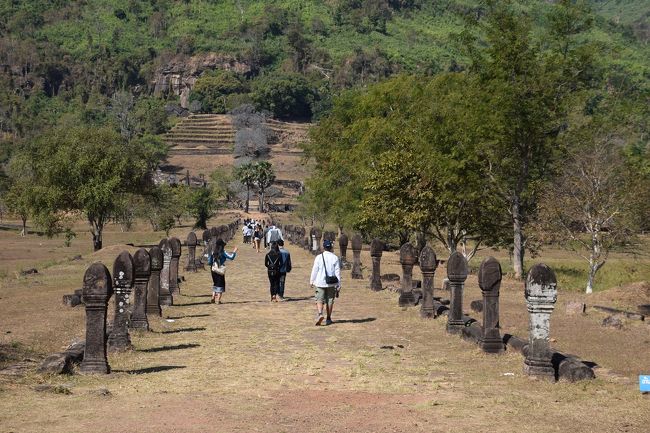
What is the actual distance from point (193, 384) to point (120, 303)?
2.94 m

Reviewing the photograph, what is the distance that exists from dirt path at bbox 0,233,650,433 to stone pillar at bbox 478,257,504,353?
0.67ft

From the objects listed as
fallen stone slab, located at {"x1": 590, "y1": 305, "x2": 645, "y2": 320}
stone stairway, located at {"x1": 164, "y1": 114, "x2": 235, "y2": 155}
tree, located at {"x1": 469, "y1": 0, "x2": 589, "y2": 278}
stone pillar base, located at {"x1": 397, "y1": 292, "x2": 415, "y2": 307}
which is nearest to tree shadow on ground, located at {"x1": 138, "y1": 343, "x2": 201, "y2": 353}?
stone pillar base, located at {"x1": 397, "y1": 292, "x2": 415, "y2": 307}

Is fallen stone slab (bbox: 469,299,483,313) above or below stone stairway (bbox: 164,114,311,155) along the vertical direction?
below

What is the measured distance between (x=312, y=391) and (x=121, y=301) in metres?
4.18

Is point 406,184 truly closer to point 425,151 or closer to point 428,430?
point 425,151

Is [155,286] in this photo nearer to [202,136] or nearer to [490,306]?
[490,306]

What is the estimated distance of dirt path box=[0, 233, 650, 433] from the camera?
8.68 metres

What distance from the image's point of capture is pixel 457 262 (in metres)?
14.9

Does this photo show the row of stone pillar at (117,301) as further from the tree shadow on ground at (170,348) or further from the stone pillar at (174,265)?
the stone pillar at (174,265)

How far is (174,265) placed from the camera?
2153 centimetres

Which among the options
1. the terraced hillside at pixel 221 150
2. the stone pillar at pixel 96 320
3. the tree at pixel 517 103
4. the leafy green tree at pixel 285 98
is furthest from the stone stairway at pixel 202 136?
the stone pillar at pixel 96 320

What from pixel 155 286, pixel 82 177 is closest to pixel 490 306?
pixel 155 286

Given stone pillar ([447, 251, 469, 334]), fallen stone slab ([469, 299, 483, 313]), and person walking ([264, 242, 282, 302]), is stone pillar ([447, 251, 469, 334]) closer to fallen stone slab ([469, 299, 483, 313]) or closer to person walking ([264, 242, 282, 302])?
fallen stone slab ([469, 299, 483, 313])

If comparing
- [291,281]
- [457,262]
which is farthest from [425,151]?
[457,262]
